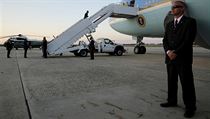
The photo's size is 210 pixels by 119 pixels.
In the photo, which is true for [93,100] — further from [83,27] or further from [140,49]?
[140,49]

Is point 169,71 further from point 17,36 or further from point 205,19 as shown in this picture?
point 17,36

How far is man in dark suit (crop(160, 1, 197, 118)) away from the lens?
4701 millimetres

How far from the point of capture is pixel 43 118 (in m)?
4.66

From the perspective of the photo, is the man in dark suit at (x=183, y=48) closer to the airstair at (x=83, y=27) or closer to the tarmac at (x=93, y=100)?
the tarmac at (x=93, y=100)

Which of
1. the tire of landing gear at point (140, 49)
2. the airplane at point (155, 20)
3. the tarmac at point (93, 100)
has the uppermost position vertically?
the airplane at point (155, 20)

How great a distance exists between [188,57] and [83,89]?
123 inches

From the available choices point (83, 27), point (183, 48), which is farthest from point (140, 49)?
point (183, 48)

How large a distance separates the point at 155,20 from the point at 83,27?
6668mm

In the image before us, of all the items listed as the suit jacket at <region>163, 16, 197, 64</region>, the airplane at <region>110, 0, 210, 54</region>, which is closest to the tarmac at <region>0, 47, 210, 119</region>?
the suit jacket at <region>163, 16, 197, 64</region>

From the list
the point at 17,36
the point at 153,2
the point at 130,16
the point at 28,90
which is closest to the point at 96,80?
the point at 28,90

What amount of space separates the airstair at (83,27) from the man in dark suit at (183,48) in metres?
15.1

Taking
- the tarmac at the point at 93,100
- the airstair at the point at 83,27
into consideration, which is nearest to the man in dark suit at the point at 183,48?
the tarmac at the point at 93,100

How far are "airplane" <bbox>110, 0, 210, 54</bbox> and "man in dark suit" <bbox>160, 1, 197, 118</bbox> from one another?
15 cm

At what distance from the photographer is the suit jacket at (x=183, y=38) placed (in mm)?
4670
